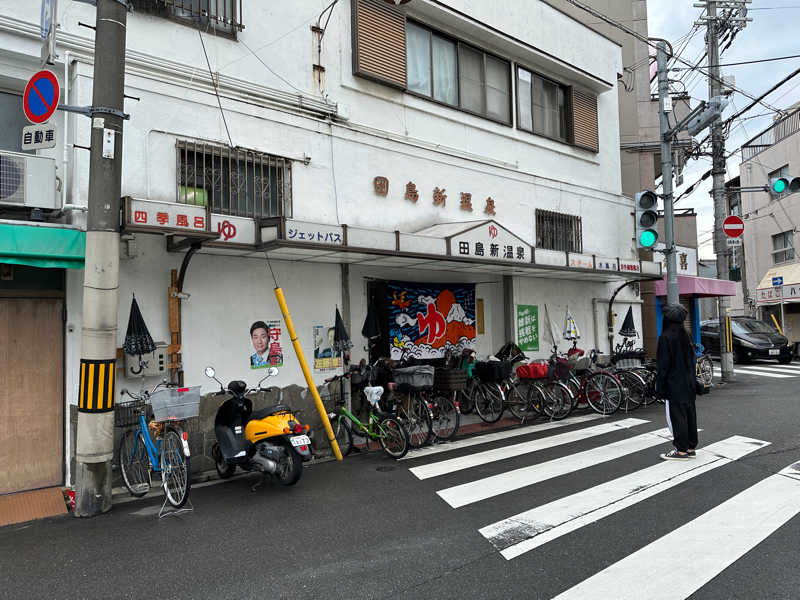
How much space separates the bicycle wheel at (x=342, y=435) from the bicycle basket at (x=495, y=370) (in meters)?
3.53

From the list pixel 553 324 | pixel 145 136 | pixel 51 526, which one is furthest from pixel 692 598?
pixel 553 324

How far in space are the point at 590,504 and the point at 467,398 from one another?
5.63 meters

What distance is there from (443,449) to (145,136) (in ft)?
20.9

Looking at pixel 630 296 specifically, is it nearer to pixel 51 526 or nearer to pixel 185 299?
pixel 185 299

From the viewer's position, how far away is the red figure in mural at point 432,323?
11.6m

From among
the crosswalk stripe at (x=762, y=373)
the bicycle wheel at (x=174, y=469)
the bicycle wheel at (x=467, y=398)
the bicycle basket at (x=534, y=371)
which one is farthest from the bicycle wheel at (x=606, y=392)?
the crosswalk stripe at (x=762, y=373)

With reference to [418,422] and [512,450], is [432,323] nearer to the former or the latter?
[418,422]

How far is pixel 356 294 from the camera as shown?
34.8 feet

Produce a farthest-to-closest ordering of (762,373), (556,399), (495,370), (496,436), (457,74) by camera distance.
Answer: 1. (762,373)
2. (457,74)
3. (556,399)
4. (495,370)
5. (496,436)

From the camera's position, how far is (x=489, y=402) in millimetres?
11133

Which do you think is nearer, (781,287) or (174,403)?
(174,403)

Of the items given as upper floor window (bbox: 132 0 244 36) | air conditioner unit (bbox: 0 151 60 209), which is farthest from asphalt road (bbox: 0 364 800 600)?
upper floor window (bbox: 132 0 244 36)

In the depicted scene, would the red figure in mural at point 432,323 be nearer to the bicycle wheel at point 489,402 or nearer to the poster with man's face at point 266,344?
the bicycle wheel at point 489,402

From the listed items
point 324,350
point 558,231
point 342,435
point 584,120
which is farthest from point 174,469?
point 584,120
